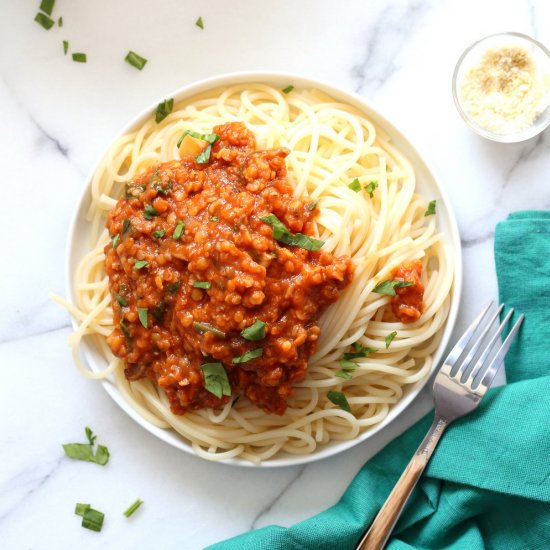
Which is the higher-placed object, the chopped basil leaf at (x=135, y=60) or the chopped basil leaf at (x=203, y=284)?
the chopped basil leaf at (x=135, y=60)

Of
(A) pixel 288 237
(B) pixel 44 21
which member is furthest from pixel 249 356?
(B) pixel 44 21

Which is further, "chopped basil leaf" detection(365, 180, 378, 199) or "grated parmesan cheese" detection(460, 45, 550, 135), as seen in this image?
"grated parmesan cheese" detection(460, 45, 550, 135)

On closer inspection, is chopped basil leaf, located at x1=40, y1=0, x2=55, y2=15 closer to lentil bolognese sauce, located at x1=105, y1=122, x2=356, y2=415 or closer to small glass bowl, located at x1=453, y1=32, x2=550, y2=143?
lentil bolognese sauce, located at x1=105, y1=122, x2=356, y2=415

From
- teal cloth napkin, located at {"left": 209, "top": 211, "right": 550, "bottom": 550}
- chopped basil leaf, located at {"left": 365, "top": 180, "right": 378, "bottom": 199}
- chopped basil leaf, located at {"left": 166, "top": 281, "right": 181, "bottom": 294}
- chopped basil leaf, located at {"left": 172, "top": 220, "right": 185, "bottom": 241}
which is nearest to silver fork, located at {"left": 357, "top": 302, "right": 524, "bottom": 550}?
teal cloth napkin, located at {"left": 209, "top": 211, "right": 550, "bottom": 550}

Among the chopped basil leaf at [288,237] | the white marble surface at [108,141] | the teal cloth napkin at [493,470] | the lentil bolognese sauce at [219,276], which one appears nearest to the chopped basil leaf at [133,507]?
the white marble surface at [108,141]

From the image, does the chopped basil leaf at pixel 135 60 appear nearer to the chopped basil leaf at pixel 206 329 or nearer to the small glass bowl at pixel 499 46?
the chopped basil leaf at pixel 206 329

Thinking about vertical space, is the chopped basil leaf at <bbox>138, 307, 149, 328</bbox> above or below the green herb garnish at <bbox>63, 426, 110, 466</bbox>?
above
